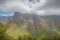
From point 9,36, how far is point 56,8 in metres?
0.99

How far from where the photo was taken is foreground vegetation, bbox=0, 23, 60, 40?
297 cm

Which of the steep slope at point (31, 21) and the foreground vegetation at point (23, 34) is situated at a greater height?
the steep slope at point (31, 21)

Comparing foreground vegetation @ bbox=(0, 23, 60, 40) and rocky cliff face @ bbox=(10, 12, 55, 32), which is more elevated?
rocky cliff face @ bbox=(10, 12, 55, 32)

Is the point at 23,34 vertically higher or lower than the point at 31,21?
lower

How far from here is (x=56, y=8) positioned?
304 cm

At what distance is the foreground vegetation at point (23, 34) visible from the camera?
2967 mm

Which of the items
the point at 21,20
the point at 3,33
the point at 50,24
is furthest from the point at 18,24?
the point at 50,24

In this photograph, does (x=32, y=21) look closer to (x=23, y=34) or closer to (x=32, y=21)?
(x=32, y=21)

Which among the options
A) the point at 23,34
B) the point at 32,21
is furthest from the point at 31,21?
the point at 23,34

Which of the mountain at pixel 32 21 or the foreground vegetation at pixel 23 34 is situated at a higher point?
the mountain at pixel 32 21

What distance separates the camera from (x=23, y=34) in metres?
2.99

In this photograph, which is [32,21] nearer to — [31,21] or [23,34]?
[31,21]

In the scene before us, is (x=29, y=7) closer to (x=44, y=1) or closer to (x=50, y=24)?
(x=44, y=1)

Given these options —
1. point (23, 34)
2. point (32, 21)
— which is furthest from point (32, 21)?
point (23, 34)
